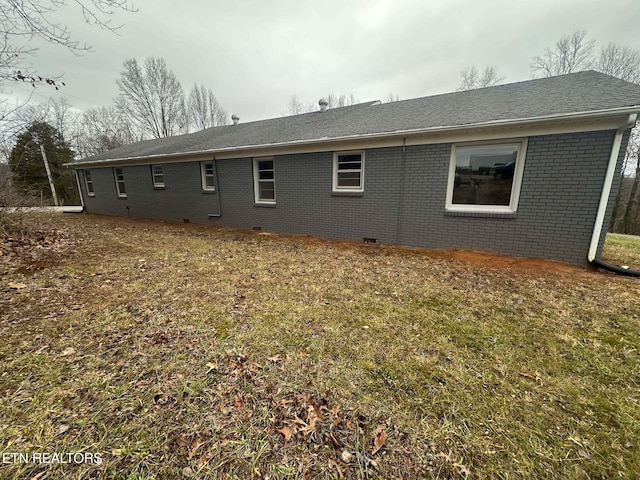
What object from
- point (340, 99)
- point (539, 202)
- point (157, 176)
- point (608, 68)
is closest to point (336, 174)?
point (539, 202)

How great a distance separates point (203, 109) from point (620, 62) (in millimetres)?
33208

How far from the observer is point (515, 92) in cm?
650

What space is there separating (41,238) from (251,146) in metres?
5.99

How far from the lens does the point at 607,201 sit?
4570 millimetres

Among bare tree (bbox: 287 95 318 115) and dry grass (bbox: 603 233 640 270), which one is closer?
dry grass (bbox: 603 233 640 270)

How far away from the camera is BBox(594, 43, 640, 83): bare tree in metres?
14.9

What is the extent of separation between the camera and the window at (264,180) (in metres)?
8.80

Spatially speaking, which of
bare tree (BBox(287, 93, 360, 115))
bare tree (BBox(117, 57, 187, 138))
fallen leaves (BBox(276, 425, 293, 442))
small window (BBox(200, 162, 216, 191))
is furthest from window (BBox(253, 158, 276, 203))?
bare tree (BBox(117, 57, 187, 138))

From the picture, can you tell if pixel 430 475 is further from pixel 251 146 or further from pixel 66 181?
pixel 66 181

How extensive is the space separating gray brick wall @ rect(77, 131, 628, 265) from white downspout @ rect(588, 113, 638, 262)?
79mm

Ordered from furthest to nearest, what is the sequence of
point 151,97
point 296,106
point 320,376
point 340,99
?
point 296,106 → point 340,99 → point 151,97 → point 320,376

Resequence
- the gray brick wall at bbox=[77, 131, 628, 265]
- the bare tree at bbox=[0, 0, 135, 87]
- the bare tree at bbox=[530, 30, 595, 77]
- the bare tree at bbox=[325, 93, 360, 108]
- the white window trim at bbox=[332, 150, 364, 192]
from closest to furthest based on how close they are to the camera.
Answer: the bare tree at bbox=[0, 0, 135, 87] < the gray brick wall at bbox=[77, 131, 628, 265] < the white window trim at bbox=[332, 150, 364, 192] < the bare tree at bbox=[530, 30, 595, 77] < the bare tree at bbox=[325, 93, 360, 108]

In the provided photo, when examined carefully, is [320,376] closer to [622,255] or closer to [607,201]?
[607,201]

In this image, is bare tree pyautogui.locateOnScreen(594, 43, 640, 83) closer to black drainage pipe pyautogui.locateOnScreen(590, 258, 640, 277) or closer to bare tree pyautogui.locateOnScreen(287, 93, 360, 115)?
bare tree pyautogui.locateOnScreen(287, 93, 360, 115)
